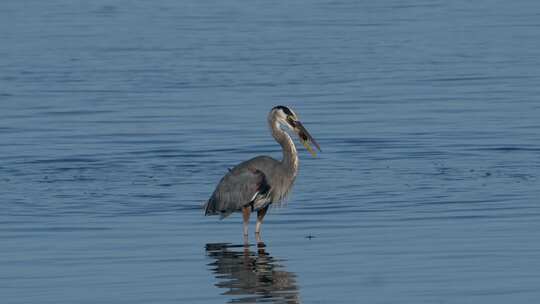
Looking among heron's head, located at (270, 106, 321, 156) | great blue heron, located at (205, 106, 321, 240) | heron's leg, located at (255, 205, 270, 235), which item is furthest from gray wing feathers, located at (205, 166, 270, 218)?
heron's head, located at (270, 106, 321, 156)

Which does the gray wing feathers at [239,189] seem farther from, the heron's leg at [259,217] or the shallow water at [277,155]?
the shallow water at [277,155]

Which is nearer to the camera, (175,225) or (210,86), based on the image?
(175,225)

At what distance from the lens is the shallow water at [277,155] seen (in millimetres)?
11383

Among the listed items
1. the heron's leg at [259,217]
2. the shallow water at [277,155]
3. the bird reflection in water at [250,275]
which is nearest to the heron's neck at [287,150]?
the heron's leg at [259,217]

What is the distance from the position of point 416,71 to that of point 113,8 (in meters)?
17.1

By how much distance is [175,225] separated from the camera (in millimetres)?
13938

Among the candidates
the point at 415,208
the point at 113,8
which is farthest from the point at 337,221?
the point at 113,8

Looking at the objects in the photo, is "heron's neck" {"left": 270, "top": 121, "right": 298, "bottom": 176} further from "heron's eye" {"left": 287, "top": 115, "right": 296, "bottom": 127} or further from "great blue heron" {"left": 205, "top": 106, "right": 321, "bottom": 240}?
"heron's eye" {"left": 287, "top": 115, "right": 296, "bottom": 127}

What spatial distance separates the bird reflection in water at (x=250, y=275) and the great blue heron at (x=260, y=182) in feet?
2.12

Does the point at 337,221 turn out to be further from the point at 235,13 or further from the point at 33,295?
the point at 235,13

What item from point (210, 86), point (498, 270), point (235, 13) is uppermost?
point (235, 13)

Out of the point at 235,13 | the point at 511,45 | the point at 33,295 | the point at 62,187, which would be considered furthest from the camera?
the point at 235,13

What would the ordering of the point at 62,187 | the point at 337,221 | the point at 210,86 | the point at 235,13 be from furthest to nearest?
the point at 235,13
the point at 210,86
the point at 62,187
the point at 337,221

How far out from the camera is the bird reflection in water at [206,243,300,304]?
1077cm
